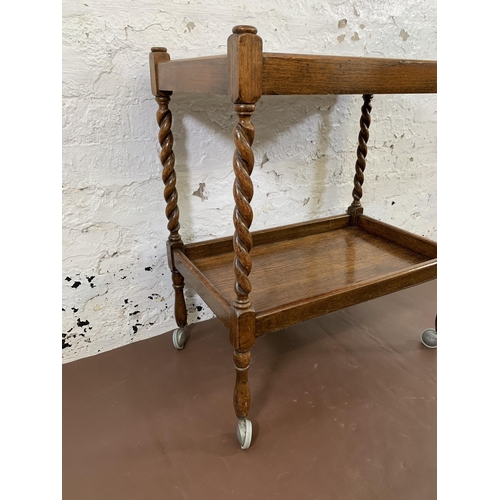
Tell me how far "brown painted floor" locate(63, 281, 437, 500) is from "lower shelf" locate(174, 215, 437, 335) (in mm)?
314

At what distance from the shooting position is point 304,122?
1633 mm

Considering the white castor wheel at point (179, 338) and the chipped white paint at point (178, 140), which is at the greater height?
the chipped white paint at point (178, 140)

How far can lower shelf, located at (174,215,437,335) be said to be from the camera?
112cm

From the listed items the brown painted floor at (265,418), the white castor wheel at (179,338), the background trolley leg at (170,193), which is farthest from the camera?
the white castor wheel at (179,338)

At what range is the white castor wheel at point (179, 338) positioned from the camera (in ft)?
4.96

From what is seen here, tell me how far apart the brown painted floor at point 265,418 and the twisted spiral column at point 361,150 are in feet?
1.60

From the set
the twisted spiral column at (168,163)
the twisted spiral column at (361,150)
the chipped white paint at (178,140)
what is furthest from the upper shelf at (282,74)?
the twisted spiral column at (361,150)

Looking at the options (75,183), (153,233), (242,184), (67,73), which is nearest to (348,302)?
Result: (242,184)

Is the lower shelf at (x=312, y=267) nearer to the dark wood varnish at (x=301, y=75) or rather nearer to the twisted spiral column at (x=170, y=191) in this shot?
the twisted spiral column at (x=170, y=191)

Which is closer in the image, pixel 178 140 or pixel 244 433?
pixel 244 433

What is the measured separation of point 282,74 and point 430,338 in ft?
3.64

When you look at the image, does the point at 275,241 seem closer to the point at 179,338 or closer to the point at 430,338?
the point at 179,338

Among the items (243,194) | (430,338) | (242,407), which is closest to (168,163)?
(243,194)

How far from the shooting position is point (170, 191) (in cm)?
133
